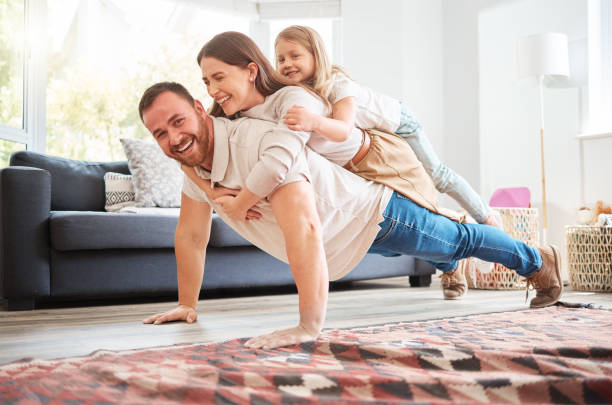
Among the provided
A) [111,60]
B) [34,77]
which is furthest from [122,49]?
[34,77]

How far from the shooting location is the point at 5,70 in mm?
3477

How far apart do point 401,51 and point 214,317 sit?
3123 millimetres

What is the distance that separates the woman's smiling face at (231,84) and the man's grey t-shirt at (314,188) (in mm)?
73

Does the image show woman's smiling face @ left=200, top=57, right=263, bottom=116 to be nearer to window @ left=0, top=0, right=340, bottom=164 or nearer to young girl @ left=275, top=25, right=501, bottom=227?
young girl @ left=275, top=25, right=501, bottom=227

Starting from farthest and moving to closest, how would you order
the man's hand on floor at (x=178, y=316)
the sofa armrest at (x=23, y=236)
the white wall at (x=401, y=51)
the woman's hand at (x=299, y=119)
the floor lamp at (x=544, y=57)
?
the white wall at (x=401, y=51), the floor lamp at (x=544, y=57), the sofa armrest at (x=23, y=236), the man's hand on floor at (x=178, y=316), the woman's hand at (x=299, y=119)

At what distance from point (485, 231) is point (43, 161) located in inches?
91.4

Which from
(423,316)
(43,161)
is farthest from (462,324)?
(43,161)

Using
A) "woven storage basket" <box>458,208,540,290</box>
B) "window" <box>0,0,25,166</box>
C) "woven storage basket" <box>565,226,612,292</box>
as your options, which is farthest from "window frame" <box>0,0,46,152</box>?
"woven storage basket" <box>565,226,612,292</box>

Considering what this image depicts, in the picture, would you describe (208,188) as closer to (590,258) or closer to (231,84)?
(231,84)

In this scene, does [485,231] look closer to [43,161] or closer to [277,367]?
[277,367]

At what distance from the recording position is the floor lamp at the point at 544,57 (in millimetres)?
3457

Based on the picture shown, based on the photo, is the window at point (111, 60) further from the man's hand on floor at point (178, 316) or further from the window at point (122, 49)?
the man's hand on floor at point (178, 316)

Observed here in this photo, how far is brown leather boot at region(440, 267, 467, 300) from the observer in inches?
103

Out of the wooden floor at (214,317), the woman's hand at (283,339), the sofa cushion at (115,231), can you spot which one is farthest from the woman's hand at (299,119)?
the sofa cushion at (115,231)
